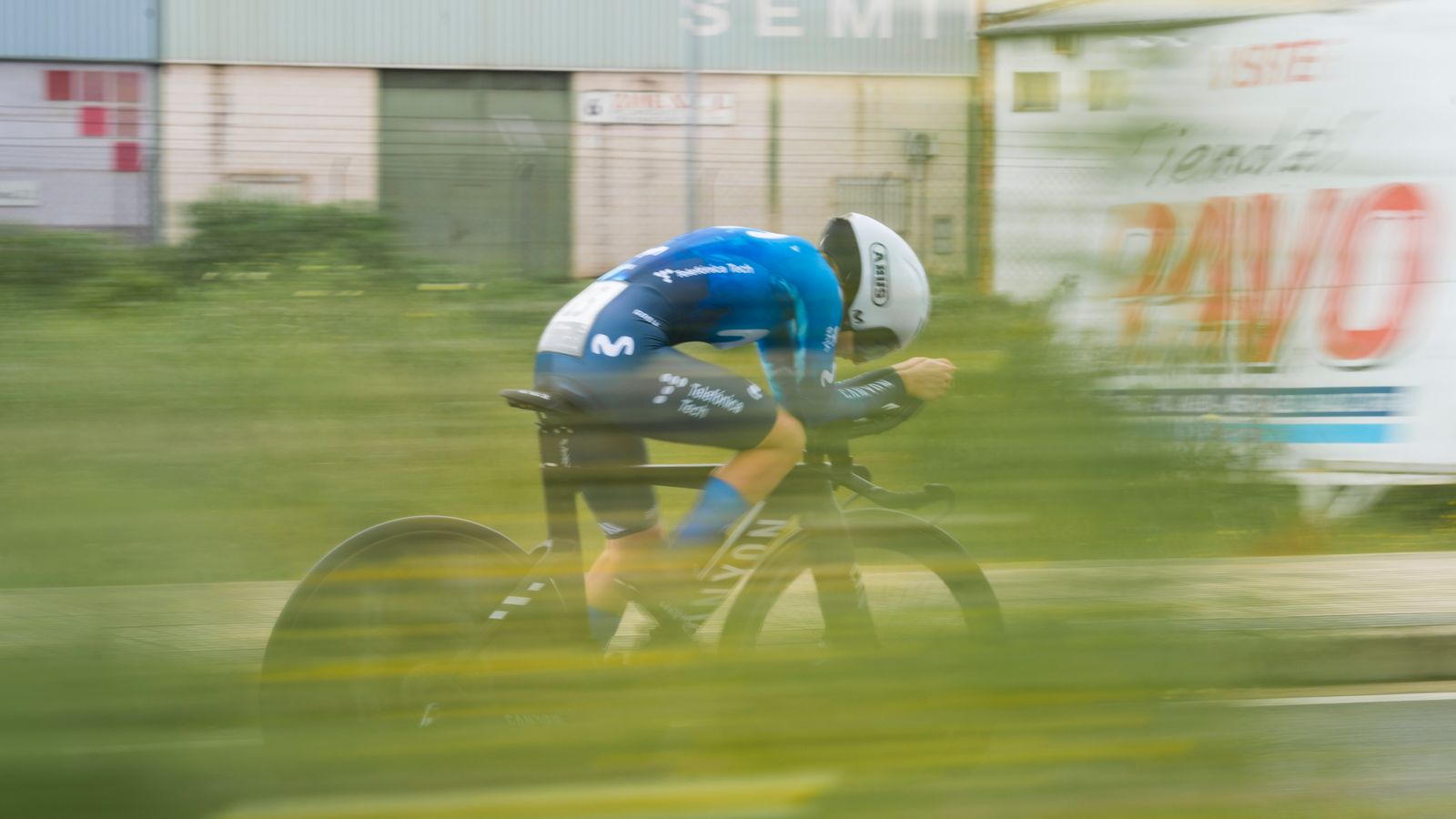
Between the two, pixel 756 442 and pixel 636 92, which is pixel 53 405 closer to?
pixel 756 442

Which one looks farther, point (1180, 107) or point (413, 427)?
point (413, 427)

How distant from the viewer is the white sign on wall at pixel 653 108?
8.57 ft

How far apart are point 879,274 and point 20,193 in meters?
1.00

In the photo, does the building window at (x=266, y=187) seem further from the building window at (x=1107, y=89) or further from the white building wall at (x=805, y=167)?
the building window at (x=1107, y=89)

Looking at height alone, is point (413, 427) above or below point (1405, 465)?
above

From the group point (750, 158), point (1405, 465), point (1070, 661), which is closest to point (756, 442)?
point (750, 158)

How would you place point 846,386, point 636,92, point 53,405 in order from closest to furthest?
point 53,405 < point 846,386 < point 636,92

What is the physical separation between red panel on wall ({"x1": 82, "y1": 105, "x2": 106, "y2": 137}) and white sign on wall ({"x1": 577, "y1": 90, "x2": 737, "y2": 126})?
0.91m

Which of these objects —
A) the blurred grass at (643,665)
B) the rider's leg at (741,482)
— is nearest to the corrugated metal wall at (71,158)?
the blurred grass at (643,665)

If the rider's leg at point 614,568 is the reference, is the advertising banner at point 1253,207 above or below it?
above

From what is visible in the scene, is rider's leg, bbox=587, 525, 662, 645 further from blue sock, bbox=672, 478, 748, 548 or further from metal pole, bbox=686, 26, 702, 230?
metal pole, bbox=686, 26, 702, 230

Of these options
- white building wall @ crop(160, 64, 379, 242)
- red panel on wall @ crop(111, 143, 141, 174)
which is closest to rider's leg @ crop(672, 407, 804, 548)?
white building wall @ crop(160, 64, 379, 242)

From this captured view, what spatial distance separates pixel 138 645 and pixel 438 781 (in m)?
0.26

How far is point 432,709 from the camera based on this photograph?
1.35 metres
